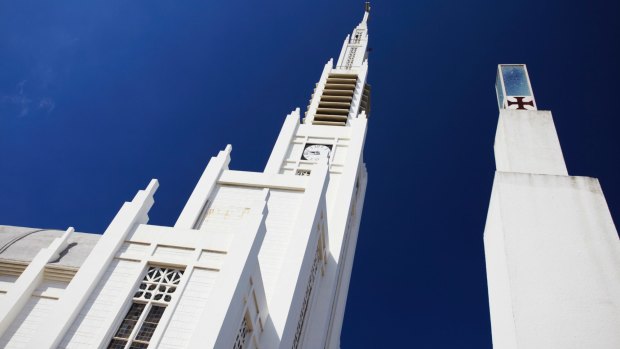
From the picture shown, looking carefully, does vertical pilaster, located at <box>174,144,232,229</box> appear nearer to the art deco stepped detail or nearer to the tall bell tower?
the art deco stepped detail

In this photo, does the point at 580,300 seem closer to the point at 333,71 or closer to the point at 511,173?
the point at 511,173

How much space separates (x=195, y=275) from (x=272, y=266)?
4.93m

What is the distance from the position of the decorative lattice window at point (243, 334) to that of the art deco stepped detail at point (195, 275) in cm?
5

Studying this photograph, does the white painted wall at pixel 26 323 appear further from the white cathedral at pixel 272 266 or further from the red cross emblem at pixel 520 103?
the red cross emblem at pixel 520 103

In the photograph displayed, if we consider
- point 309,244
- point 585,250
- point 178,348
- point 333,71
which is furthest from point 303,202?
point 333,71

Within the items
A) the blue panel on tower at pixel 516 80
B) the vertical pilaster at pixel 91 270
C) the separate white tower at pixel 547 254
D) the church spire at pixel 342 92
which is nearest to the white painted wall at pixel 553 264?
the separate white tower at pixel 547 254

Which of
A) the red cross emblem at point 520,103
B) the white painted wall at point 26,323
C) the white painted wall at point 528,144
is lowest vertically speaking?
the white painted wall at point 26,323

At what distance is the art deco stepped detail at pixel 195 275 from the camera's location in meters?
10.2

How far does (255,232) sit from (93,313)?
13.6 ft

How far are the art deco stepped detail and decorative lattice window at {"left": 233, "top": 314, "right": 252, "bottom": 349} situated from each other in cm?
5

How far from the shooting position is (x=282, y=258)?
1627 centimetres

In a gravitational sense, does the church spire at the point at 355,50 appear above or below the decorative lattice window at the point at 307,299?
above

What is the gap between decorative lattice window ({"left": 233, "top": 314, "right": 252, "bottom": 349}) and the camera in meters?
10.7

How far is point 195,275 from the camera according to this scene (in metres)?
11.3
